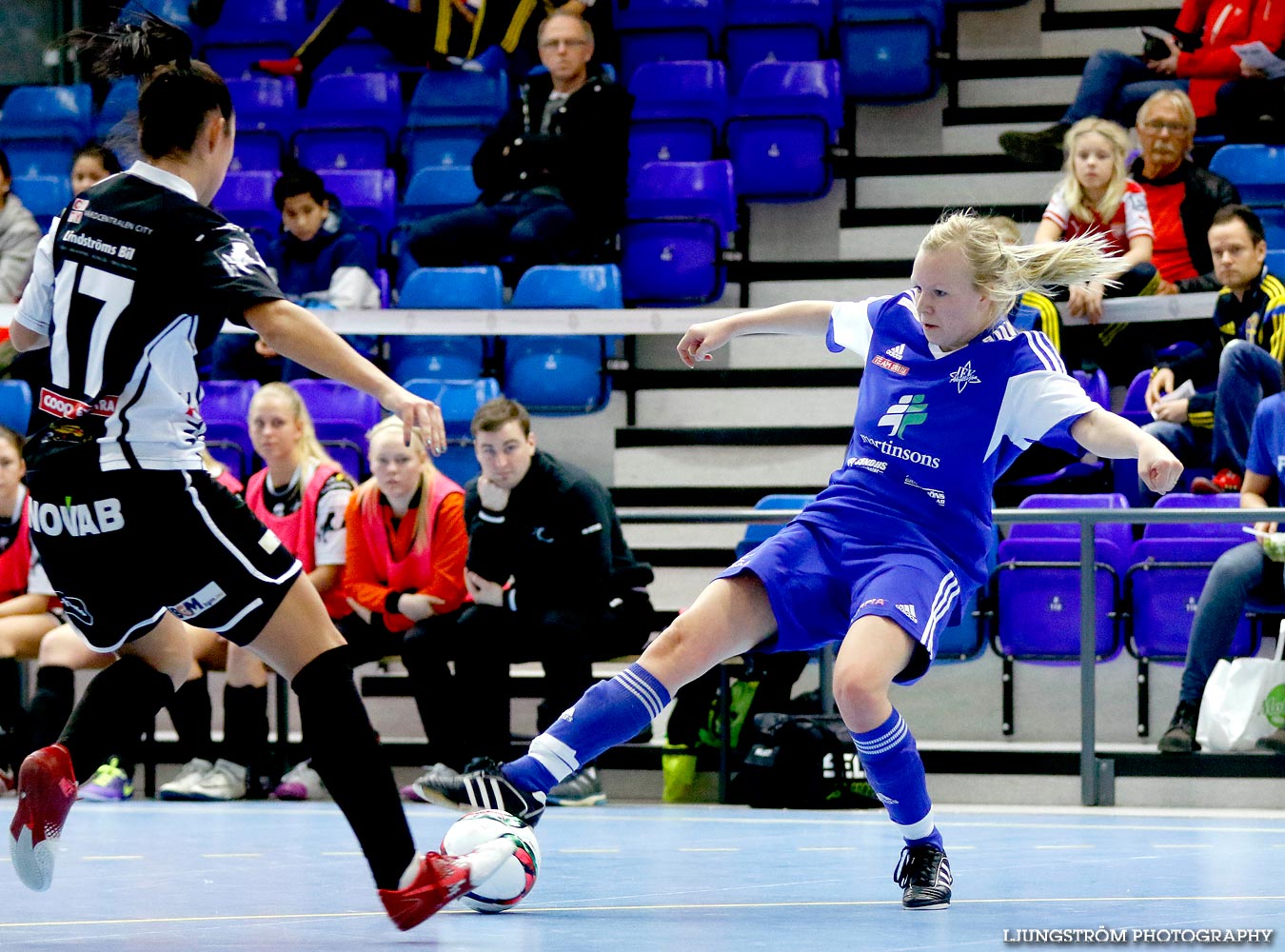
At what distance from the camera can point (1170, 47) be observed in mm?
9336

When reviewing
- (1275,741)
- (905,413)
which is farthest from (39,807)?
(1275,741)

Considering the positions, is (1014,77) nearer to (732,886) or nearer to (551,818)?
(551,818)

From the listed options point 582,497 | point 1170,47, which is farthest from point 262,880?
point 1170,47

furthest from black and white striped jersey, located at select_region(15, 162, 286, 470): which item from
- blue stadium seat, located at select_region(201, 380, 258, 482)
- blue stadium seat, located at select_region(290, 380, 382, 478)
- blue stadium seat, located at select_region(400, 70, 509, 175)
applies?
blue stadium seat, located at select_region(400, 70, 509, 175)

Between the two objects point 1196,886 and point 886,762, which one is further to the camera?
point 1196,886

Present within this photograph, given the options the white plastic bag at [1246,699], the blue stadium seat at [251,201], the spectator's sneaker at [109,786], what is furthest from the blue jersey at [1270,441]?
the blue stadium seat at [251,201]

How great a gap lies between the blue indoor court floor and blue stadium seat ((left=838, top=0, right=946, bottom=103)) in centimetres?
507

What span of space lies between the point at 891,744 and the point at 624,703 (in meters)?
0.58

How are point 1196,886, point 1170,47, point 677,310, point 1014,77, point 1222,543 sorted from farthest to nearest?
point 1014,77, point 1170,47, point 677,310, point 1222,543, point 1196,886

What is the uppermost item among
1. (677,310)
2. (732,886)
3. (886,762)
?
(677,310)

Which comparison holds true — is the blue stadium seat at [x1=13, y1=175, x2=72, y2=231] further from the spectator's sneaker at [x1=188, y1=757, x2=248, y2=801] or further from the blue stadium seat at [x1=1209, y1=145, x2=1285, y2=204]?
the blue stadium seat at [x1=1209, y1=145, x2=1285, y2=204]

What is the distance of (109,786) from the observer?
686 centimetres

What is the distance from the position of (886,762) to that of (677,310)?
4369mm

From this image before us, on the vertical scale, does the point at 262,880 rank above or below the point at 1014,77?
below
